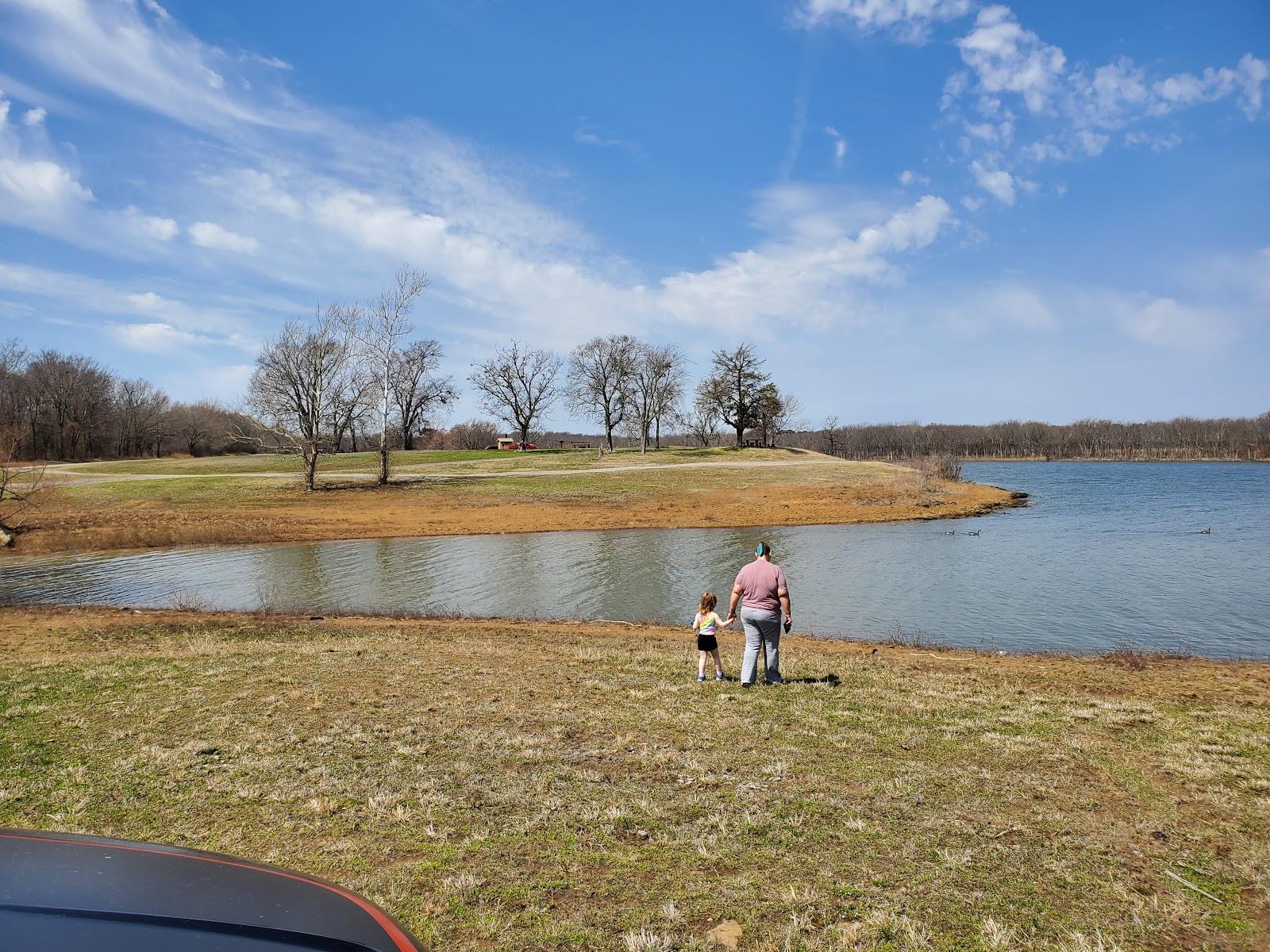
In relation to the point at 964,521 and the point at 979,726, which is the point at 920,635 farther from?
the point at 964,521

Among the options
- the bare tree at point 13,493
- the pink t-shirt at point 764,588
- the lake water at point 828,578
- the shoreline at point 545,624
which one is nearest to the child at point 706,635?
the pink t-shirt at point 764,588

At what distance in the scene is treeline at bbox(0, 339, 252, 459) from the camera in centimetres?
7844

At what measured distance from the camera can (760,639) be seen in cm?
1008

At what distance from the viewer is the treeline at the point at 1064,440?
13262 centimetres

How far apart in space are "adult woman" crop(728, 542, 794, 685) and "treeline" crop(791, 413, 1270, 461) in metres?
112

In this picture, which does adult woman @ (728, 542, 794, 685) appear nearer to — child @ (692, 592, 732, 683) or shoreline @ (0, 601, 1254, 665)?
child @ (692, 592, 732, 683)

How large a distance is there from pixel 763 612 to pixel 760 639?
0.51 metres

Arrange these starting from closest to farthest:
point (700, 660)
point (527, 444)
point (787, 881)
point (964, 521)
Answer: point (787, 881), point (700, 660), point (964, 521), point (527, 444)

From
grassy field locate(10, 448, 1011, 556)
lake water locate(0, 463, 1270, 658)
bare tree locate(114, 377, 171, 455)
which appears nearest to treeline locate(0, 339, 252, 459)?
bare tree locate(114, 377, 171, 455)

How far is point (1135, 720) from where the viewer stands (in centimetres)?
820

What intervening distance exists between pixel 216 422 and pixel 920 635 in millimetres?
100664

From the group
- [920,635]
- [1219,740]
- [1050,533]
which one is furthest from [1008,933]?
[1050,533]

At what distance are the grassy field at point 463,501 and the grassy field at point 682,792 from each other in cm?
2264

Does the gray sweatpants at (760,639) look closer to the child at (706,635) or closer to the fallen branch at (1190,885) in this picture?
the child at (706,635)
